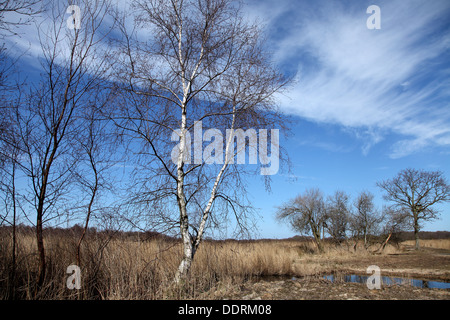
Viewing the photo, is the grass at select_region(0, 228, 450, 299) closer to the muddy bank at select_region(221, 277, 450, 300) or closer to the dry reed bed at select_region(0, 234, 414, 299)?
the dry reed bed at select_region(0, 234, 414, 299)

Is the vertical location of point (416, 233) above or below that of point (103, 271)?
below

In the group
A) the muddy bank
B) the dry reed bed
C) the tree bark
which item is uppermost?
the dry reed bed

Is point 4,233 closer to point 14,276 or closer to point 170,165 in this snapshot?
point 14,276

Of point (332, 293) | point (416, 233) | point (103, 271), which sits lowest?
point (416, 233)

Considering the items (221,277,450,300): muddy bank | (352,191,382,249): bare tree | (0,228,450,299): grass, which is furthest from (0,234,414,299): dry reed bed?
(352,191,382,249): bare tree

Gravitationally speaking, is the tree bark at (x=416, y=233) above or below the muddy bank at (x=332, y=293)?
below

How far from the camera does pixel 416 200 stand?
26.4 m

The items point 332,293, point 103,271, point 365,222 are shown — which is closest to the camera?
point 103,271

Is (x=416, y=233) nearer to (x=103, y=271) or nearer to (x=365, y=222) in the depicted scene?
(x=365, y=222)

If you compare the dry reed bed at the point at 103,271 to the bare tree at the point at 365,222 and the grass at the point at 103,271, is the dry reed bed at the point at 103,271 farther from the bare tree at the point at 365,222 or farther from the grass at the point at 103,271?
the bare tree at the point at 365,222

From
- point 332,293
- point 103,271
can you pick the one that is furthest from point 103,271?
point 332,293

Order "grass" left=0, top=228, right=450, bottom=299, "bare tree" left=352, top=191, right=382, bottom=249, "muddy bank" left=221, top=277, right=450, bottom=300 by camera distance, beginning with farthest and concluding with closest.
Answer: "bare tree" left=352, top=191, right=382, bottom=249
"muddy bank" left=221, top=277, right=450, bottom=300
"grass" left=0, top=228, right=450, bottom=299

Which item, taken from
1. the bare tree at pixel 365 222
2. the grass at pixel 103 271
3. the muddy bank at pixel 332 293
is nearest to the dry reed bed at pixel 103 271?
the grass at pixel 103 271
